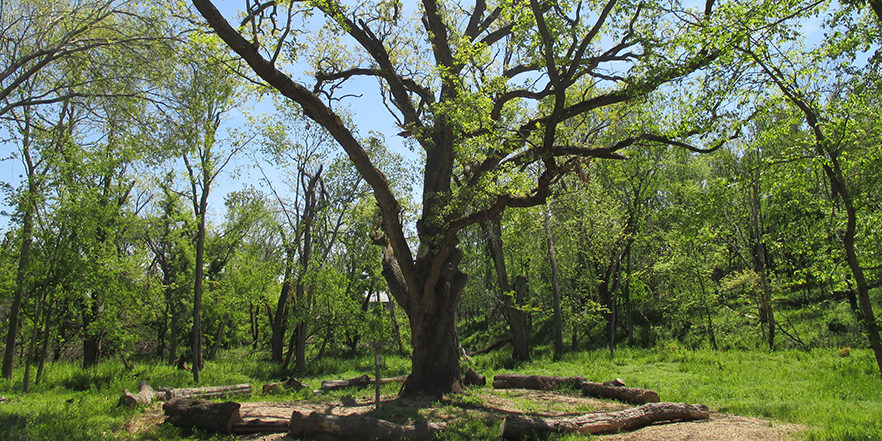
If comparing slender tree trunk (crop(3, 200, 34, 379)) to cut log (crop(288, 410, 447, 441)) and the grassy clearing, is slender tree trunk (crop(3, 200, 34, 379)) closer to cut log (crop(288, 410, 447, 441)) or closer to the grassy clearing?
the grassy clearing

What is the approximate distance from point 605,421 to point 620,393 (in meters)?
2.89

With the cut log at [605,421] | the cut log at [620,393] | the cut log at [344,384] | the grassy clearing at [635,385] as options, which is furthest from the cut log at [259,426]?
the cut log at [620,393]

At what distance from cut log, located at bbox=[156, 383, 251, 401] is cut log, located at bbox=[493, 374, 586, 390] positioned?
6.54 m

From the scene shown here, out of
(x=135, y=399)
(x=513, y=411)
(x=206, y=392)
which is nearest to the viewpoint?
(x=513, y=411)

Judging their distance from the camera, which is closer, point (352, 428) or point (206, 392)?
point (352, 428)

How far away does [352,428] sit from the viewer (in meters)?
7.39

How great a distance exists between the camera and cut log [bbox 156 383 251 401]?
11.6 m

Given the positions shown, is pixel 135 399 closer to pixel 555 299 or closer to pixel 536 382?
pixel 536 382

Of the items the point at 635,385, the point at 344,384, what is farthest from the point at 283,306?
the point at 635,385

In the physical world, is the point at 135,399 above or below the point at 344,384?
above

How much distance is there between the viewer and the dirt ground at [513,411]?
713 centimetres

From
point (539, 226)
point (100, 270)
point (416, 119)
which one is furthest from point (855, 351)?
point (100, 270)

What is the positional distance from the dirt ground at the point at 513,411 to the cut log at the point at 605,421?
6.9 inches

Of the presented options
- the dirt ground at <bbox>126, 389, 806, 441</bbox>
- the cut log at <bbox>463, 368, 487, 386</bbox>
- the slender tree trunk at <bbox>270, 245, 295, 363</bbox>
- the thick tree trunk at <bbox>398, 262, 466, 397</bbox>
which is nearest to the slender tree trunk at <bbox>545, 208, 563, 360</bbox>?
the cut log at <bbox>463, 368, 487, 386</bbox>
